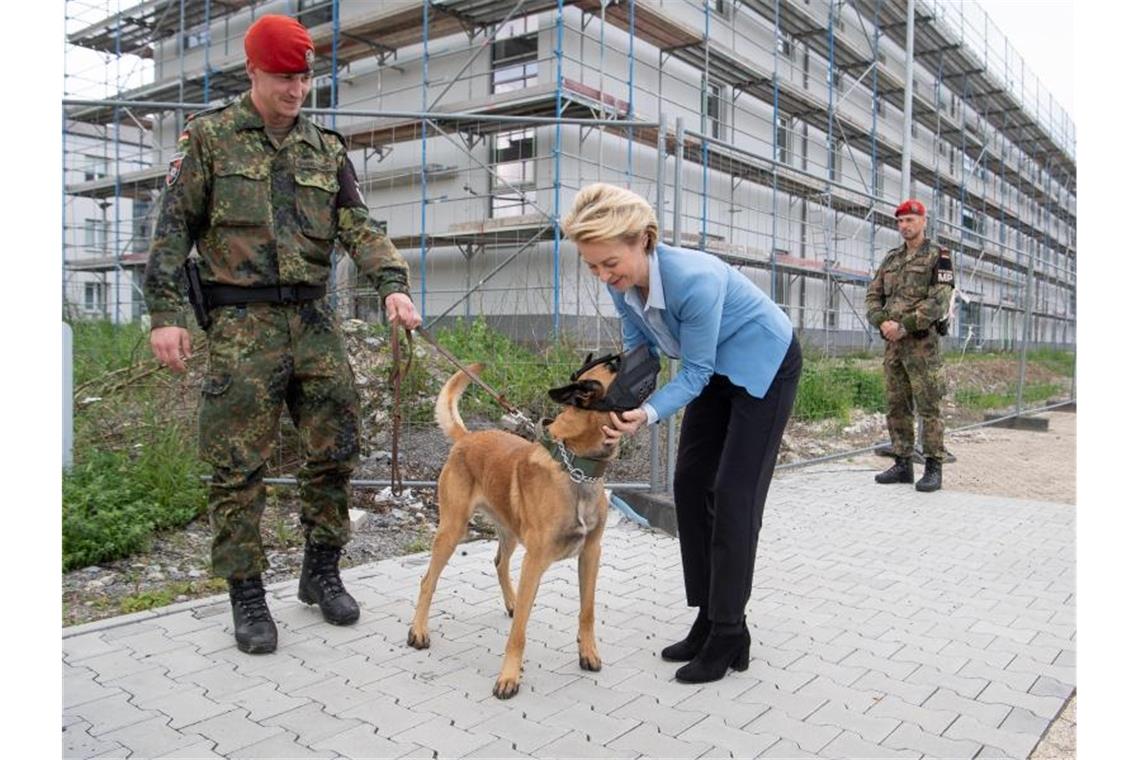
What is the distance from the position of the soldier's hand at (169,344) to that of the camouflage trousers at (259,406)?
0.43 ft

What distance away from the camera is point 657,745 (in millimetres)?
2479

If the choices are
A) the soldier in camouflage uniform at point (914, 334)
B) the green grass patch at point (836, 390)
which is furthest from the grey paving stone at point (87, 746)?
the green grass patch at point (836, 390)

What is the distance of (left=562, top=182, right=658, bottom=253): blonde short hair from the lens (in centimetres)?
261

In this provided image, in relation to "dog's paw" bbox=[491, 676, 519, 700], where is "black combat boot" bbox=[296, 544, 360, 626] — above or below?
above

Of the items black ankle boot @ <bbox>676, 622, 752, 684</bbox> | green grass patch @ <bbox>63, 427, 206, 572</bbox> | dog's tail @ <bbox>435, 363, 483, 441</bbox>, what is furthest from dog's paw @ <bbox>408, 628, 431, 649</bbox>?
green grass patch @ <bbox>63, 427, 206, 572</bbox>

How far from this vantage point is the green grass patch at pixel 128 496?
13.8ft

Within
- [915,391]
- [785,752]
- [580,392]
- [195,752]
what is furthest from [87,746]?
[915,391]

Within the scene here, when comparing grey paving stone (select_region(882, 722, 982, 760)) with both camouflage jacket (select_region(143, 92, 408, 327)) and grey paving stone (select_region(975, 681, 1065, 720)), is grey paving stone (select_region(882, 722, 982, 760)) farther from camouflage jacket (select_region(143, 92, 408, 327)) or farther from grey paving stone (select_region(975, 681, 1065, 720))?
camouflage jacket (select_region(143, 92, 408, 327))

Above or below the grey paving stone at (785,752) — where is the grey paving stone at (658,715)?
above

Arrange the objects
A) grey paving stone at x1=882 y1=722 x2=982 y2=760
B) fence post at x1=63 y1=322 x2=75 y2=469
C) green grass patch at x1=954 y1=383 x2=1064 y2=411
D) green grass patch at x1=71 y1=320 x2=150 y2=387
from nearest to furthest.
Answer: grey paving stone at x1=882 y1=722 x2=982 y2=760 < fence post at x1=63 y1=322 x2=75 y2=469 < green grass patch at x1=71 y1=320 x2=150 y2=387 < green grass patch at x1=954 y1=383 x2=1064 y2=411

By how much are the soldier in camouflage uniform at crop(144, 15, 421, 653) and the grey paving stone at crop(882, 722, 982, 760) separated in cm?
220

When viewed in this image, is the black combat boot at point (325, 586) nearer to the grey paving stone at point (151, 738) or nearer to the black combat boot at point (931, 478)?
the grey paving stone at point (151, 738)

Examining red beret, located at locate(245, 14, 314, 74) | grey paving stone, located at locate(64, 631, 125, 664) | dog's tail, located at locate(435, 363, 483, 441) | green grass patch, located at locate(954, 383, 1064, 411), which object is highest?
red beret, located at locate(245, 14, 314, 74)

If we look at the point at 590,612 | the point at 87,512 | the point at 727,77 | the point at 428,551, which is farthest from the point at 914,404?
the point at 727,77
